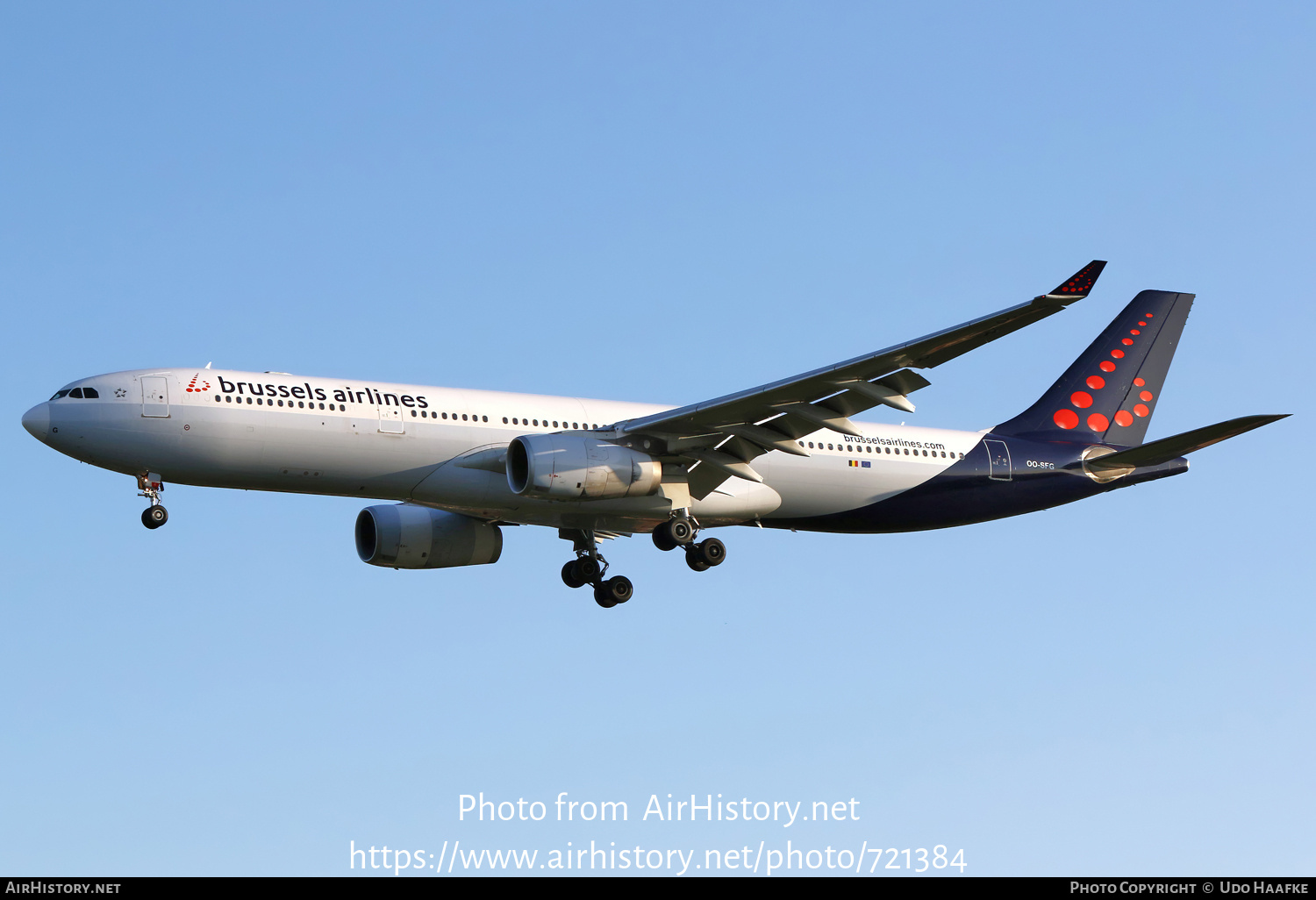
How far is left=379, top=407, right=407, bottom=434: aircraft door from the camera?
1261 inches

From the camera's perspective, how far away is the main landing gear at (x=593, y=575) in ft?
122

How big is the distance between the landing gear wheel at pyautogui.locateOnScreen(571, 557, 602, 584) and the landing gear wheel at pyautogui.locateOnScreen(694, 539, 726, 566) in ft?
11.9

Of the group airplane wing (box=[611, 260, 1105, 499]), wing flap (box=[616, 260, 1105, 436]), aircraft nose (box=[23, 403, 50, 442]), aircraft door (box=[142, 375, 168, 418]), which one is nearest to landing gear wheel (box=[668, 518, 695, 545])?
airplane wing (box=[611, 260, 1105, 499])

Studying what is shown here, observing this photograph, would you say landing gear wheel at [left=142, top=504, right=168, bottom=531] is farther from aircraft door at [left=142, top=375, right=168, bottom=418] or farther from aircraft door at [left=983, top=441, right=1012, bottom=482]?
aircraft door at [left=983, top=441, right=1012, bottom=482]

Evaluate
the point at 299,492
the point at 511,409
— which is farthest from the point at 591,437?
the point at 299,492

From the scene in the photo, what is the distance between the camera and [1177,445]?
3516cm

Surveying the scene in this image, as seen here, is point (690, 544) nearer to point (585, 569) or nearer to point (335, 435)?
point (585, 569)

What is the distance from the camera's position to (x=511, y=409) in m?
33.5

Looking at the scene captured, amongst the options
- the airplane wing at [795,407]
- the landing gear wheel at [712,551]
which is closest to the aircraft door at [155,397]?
the airplane wing at [795,407]

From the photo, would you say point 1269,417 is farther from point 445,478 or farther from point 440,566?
point 440,566

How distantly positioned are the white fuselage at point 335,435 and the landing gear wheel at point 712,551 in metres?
0.65

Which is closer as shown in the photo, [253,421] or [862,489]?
[253,421]
